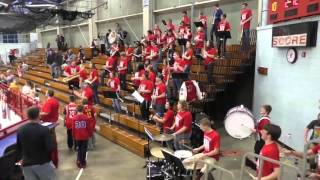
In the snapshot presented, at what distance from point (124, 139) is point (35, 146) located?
5226mm

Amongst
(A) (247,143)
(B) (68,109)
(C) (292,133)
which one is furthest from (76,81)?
(C) (292,133)

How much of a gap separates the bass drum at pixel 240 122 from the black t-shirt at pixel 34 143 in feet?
12.8

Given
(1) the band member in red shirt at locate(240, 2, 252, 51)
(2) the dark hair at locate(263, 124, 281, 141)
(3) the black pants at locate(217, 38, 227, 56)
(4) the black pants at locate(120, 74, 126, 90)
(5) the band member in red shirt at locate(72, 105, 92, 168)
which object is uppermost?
(1) the band member in red shirt at locate(240, 2, 252, 51)

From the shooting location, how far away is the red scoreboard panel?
777cm

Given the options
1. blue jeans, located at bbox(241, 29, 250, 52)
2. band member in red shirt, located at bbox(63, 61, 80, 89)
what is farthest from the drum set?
band member in red shirt, located at bbox(63, 61, 80, 89)

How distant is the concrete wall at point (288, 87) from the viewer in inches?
328

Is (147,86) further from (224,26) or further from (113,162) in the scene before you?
(224,26)

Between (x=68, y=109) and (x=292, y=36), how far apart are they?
644 centimetres

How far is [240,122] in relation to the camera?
7.23 meters

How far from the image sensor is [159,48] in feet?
48.9

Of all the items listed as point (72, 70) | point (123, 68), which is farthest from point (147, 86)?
point (72, 70)

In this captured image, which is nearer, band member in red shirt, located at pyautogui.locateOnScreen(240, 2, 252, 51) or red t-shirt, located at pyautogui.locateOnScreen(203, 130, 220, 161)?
red t-shirt, located at pyautogui.locateOnScreen(203, 130, 220, 161)

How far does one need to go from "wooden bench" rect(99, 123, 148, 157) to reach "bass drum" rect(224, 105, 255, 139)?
286 cm

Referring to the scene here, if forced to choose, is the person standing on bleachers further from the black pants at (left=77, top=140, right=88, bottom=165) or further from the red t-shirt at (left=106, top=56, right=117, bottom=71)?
the red t-shirt at (left=106, top=56, right=117, bottom=71)
